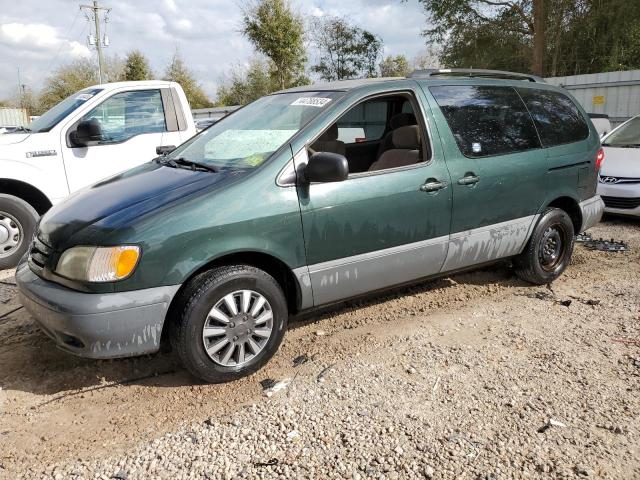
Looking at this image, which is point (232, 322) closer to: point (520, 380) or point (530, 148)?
point (520, 380)

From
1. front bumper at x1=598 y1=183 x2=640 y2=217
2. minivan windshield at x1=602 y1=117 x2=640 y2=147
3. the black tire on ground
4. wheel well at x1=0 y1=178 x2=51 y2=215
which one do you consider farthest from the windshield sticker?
minivan windshield at x1=602 y1=117 x2=640 y2=147

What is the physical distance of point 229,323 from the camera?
305 cm

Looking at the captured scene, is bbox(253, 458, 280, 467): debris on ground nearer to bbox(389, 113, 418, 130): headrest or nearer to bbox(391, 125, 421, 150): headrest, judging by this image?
bbox(391, 125, 421, 150): headrest

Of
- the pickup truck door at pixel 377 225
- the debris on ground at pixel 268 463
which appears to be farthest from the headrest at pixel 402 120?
the debris on ground at pixel 268 463

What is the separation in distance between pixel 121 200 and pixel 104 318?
738 millimetres

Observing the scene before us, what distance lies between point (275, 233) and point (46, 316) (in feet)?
4.33

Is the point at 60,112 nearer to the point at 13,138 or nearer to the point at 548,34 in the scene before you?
the point at 13,138

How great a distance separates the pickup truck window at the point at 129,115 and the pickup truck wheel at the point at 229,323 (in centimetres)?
369

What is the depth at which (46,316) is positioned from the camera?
2.89 metres

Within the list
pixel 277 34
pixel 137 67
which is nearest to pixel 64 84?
pixel 137 67

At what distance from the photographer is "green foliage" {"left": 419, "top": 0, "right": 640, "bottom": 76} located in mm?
17438

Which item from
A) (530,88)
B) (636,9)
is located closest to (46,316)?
(530,88)

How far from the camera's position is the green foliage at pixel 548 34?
57.2 ft

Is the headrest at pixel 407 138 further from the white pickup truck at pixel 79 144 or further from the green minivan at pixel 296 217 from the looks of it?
the white pickup truck at pixel 79 144
